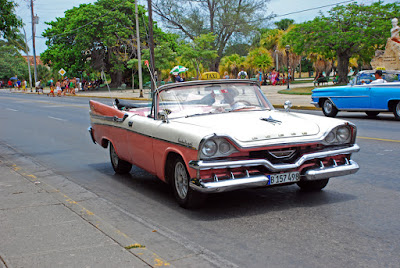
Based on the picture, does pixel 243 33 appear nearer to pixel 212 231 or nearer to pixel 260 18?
pixel 260 18

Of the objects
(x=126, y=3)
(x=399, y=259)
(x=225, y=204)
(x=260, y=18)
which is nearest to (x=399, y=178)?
(x=225, y=204)

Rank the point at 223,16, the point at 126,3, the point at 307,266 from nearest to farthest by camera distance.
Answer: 1. the point at 307,266
2. the point at 126,3
3. the point at 223,16

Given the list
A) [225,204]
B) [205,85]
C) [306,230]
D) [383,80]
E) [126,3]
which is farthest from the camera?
[126,3]

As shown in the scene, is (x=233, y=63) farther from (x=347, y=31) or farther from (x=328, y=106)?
(x=328, y=106)

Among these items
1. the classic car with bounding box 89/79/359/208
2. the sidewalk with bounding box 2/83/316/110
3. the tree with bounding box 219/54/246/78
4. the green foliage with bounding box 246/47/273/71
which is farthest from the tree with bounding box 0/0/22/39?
the tree with bounding box 219/54/246/78

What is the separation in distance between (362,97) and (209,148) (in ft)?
38.1

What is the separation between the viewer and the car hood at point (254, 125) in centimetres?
562

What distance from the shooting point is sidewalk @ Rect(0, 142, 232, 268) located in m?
4.23

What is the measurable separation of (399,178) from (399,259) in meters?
3.21

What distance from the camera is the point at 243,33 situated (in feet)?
212

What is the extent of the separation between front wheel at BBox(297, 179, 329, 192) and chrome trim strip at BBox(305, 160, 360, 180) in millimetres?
579

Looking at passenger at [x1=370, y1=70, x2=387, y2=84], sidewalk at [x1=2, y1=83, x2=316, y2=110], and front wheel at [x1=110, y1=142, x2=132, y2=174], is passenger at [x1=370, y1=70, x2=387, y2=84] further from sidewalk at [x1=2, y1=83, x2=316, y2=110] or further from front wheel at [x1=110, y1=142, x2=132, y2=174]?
front wheel at [x1=110, y1=142, x2=132, y2=174]

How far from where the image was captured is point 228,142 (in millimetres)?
5508

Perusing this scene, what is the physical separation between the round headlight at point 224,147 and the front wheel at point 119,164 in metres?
3.22
